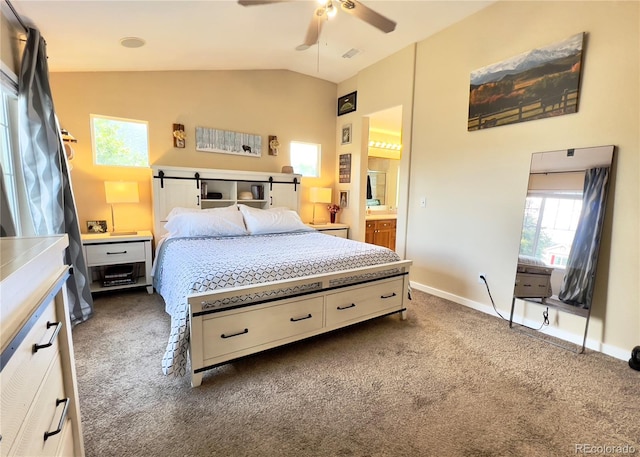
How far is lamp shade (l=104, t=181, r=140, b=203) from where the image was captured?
3.30 meters

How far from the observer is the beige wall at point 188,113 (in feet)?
11.2

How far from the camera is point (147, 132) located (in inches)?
148

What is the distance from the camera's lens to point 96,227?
3.52 meters

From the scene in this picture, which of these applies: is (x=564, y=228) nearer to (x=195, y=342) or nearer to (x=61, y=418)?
(x=195, y=342)

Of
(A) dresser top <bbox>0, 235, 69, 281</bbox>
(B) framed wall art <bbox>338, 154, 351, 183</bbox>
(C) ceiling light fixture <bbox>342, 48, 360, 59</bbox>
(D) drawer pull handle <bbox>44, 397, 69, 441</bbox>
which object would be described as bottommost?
(D) drawer pull handle <bbox>44, 397, 69, 441</bbox>

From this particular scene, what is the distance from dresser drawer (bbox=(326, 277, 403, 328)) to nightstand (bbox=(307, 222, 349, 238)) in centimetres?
204

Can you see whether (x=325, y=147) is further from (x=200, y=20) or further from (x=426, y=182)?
(x=200, y=20)

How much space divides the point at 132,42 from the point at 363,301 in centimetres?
325

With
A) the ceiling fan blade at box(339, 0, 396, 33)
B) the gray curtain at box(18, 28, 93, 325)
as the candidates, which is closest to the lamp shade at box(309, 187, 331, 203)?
the ceiling fan blade at box(339, 0, 396, 33)

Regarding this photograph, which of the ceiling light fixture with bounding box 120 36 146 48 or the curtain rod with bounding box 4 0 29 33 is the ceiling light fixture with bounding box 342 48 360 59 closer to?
the ceiling light fixture with bounding box 120 36 146 48

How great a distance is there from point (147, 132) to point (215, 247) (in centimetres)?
207

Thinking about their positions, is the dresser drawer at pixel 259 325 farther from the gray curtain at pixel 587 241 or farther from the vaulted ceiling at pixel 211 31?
the vaulted ceiling at pixel 211 31

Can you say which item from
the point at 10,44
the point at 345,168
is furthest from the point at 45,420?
the point at 345,168

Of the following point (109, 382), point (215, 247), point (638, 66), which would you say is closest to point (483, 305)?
point (638, 66)
